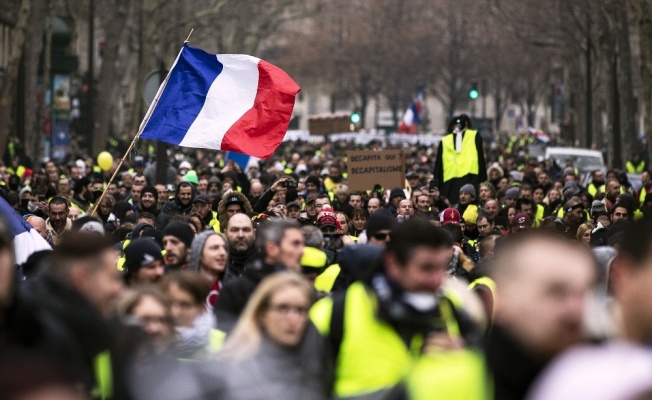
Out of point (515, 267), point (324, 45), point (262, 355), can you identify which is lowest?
point (262, 355)

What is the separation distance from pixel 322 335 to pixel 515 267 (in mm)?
1601

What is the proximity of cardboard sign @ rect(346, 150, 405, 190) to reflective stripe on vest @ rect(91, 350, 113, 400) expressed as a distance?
15.0 meters

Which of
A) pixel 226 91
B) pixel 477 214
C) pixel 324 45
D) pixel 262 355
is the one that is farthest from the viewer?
pixel 324 45

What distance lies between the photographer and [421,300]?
218 inches

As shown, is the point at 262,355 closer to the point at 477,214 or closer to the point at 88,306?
the point at 88,306

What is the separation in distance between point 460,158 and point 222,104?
6.84 metres

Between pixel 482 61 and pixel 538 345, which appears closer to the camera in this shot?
pixel 538 345

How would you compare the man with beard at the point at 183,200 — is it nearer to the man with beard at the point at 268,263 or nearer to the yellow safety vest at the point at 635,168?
the man with beard at the point at 268,263

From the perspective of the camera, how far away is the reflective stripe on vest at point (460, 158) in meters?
21.0

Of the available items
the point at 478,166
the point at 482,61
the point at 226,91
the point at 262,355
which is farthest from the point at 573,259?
the point at 482,61

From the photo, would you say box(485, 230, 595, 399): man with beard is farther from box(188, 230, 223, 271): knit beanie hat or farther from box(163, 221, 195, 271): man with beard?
box(163, 221, 195, 271): man with beard

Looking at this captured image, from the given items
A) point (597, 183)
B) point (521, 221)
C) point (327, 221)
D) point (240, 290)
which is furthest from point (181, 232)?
point (597, 183)

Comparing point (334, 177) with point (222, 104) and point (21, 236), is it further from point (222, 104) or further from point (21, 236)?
point (21, 236)

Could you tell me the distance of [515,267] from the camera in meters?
4.30
